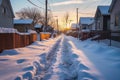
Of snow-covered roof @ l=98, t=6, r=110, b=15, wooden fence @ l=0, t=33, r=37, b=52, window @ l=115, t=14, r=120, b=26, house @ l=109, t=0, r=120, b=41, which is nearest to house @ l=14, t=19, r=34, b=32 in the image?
snow-covered roof @ l=98, t=6, r=110, b=15

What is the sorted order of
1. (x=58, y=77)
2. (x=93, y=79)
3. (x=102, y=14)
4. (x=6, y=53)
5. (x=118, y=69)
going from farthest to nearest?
(x=102, y=14)
(x=6, y=53)
(x=118, y=69)
(x=58, y=77)
(x=93, y=79)

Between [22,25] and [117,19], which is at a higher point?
[22,25]

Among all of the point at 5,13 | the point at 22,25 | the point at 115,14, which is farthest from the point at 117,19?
the point at 22,25

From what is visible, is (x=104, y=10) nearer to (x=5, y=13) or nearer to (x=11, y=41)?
(x=5, y=13)

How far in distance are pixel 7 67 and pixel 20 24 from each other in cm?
4798

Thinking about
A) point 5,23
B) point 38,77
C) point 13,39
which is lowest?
point 38,77

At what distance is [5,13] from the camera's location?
103 feet

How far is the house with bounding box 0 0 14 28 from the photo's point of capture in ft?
96.6

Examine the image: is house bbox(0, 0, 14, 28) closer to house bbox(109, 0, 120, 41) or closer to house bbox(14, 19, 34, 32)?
house bbox(109, 0, 120, 41)

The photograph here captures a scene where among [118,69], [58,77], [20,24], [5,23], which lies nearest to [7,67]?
[58,77]

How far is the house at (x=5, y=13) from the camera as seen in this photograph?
29.5 meters

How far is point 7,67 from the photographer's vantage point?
30.6ft

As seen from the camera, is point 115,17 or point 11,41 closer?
point 11,41

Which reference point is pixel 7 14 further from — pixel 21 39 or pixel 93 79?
pixel 93 79
